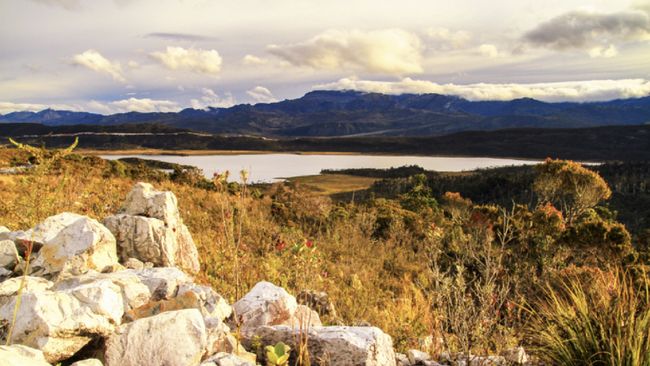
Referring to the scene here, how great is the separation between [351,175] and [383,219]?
13300 cm

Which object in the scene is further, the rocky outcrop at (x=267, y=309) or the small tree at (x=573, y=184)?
the small tree at (x=573, y=184)

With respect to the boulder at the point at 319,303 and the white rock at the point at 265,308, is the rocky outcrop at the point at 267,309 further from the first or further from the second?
the boulder at the point at 319,303

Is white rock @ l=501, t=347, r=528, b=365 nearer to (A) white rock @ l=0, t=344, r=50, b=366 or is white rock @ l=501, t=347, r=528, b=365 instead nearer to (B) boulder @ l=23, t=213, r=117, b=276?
(A) white rock @ l=0, t=344, r=50, b=366

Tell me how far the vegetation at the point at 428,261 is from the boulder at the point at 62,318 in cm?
167

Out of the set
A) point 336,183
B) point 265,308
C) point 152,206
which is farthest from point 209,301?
point 336,183

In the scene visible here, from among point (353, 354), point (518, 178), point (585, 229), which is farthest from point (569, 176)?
point (518, 178)

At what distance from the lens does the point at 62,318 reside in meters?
3.53

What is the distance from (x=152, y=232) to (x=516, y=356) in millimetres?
5504

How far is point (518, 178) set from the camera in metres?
85.8

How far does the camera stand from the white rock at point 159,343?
3.50 metres

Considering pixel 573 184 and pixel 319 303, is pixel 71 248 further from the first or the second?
pixel 573 184

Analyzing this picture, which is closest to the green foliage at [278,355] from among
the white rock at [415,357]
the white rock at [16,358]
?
the white rock at [16,358]

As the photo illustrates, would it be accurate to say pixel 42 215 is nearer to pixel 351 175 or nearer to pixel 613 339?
pixel 613 339

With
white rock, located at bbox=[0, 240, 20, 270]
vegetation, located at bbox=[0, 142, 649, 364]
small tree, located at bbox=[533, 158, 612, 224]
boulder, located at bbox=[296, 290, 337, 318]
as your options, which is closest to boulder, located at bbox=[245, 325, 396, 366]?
vegetation, located at bbox=[0, 142, 649, 364]
